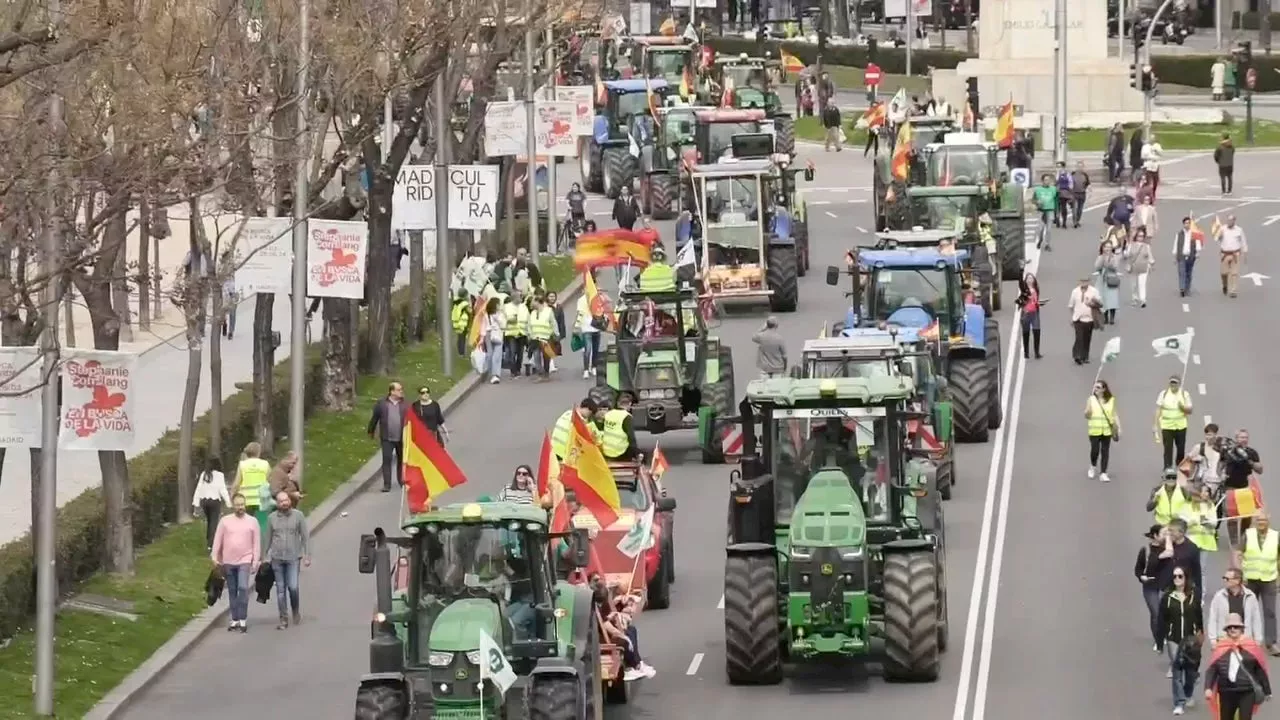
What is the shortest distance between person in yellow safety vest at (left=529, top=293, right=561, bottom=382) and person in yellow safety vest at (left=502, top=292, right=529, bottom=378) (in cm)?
26

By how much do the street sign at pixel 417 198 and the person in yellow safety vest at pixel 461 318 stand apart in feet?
7.90

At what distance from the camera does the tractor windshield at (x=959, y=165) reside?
55594 millimetres

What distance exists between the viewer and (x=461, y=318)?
5000 centimetres

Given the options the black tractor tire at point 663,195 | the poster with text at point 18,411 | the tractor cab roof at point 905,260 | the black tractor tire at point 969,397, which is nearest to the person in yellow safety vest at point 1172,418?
the black tractor tire at point 969,397

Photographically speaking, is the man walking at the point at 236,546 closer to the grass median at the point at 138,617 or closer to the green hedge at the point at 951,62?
the grass median at the point at 138,617

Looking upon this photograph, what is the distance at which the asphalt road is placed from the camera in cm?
2662

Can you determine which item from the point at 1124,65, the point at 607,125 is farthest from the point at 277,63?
the point at 1124,65

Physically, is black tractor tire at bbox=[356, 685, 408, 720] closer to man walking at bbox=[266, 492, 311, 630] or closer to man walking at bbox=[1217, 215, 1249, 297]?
man walking at bbox=[266, 492, 311, 630]

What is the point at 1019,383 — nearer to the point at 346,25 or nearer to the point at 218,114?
the point at 346,25

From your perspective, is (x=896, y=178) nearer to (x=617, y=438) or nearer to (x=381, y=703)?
(x=617, y=438)

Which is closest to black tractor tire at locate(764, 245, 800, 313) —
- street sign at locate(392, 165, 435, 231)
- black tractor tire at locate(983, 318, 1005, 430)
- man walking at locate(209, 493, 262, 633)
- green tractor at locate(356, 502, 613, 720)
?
street sign at locate(392, 165, 435, 231)

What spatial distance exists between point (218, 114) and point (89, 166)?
681cm

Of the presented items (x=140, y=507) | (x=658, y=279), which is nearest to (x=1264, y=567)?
(x=140, y=507)

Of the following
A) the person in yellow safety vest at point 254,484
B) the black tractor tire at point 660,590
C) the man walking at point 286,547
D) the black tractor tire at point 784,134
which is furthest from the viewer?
the black tractor tire at point 784,134
